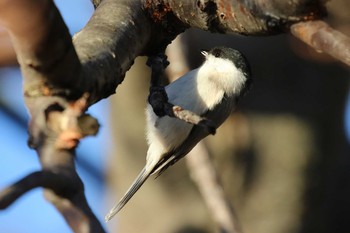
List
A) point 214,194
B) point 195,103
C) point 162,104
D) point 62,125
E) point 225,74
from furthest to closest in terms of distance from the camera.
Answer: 1. point 225,74
2. point 195,103
3. point 214,194
4. point 162,104
5. point 62,125

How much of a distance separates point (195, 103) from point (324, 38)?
95cm

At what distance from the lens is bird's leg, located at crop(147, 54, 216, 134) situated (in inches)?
38.7

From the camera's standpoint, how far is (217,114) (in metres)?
1.73

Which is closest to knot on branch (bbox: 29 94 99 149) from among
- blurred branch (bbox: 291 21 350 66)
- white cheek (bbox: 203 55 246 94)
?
blurred branch (bbox: 291 21 350 66)

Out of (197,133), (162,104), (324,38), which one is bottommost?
(197,133)

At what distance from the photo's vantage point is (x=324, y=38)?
0.75 metres

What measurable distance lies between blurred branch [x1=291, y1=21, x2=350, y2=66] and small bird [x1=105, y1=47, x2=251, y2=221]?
2.76ft

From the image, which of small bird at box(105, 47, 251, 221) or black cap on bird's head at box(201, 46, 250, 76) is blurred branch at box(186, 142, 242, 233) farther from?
black cap on bird's head at box(201, 46, 250, 76)

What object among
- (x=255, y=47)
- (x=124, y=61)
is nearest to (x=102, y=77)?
Result: (x=124, y=61)

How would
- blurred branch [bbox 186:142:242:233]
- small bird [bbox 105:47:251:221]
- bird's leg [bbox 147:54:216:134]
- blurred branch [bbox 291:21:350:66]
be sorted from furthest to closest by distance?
small bird [bbox 105:47:251:221]
blurred branch [bbox 186:142:242:233]
bird's leg [bbox 147:54:216:134]
blurred branch [bbox 291:21:350:66]

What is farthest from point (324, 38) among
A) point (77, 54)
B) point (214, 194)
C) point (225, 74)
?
point (225, 74)

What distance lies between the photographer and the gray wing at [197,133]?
1.71 meters

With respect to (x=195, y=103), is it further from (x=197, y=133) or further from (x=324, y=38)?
(x=324, y=38)

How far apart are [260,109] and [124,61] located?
161 cm
